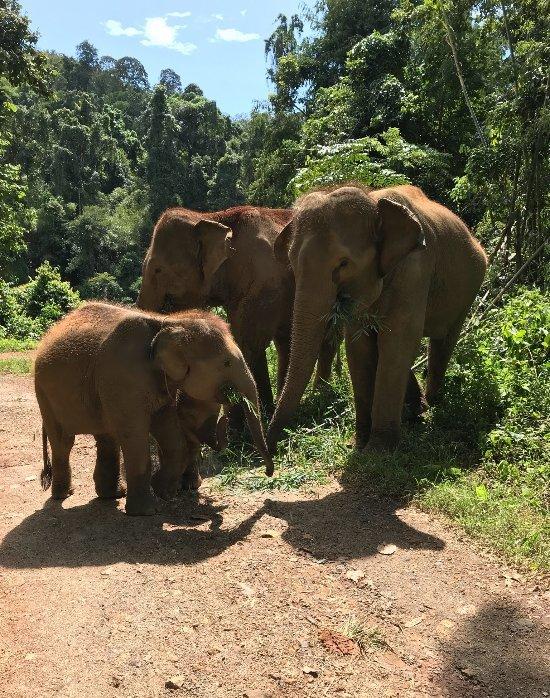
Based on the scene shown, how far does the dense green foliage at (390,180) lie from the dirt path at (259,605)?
0.55 m

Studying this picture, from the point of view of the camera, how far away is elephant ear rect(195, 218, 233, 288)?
7.19 meters

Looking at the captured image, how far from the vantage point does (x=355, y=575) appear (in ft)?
13.2

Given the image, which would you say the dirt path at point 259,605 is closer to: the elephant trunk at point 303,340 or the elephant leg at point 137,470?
the elephant leg at point 137,470

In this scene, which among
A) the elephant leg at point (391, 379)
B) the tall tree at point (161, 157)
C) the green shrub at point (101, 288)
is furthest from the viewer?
the tall tree at point (161, 157)

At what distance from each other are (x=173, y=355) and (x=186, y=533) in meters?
1.30

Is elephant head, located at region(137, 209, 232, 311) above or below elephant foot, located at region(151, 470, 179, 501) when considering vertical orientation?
above

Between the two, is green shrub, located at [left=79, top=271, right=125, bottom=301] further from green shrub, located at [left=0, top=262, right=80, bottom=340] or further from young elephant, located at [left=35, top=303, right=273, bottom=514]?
young elephant, located at [left=35, top=303, right=273, bottom=514]

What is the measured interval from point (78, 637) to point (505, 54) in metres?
13.2

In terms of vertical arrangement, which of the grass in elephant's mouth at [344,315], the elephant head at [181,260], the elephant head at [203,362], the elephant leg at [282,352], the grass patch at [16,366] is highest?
the elephant head at [181,260]

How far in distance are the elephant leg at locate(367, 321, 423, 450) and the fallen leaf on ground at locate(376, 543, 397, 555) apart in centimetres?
154

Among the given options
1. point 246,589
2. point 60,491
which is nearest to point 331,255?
point 246,589

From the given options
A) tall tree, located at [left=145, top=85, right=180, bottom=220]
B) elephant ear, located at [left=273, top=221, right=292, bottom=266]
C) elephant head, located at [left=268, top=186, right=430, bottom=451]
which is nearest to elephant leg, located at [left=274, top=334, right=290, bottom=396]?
elephant ear, located at [left=273, top=221, right=292, bottom=266]

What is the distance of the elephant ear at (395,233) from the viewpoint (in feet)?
17.8

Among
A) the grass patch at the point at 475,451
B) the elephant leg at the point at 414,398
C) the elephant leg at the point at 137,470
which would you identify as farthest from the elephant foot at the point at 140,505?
the elephant leg at the point at 414,398
